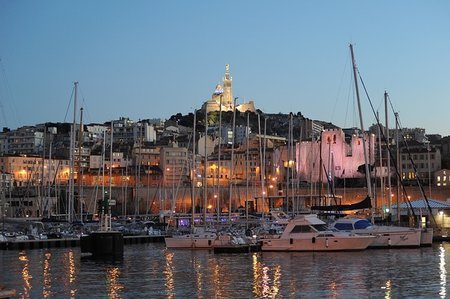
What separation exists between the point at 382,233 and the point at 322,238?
14.3ft

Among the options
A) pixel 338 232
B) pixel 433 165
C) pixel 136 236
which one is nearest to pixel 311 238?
pixel 338 232

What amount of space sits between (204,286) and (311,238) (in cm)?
1669

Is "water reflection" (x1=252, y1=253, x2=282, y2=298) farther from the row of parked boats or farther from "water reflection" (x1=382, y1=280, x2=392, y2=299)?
the row of parked boats

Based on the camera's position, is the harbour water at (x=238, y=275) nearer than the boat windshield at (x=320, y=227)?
Yes

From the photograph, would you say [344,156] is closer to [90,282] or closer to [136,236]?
[136,236]

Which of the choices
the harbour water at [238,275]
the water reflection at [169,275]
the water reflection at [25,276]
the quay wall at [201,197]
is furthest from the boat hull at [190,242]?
the quay wall at [201,197]

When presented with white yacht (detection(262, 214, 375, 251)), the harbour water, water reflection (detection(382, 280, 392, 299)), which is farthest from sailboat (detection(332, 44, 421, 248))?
water reflection (detection(382, 280, 392, 299))

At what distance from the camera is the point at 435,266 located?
112 ft

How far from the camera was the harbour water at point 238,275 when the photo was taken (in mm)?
25469

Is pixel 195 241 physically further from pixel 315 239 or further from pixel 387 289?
pixel 387 289

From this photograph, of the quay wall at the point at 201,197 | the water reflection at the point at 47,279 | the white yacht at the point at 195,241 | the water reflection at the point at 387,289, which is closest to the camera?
the water reflection at the point at 387,289

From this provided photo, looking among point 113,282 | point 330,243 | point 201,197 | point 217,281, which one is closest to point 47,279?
point 113,282

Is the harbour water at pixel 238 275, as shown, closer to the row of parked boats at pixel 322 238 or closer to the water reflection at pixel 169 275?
the water reflection at pixel 169 275

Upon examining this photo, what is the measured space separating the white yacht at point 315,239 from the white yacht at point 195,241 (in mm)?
6298
